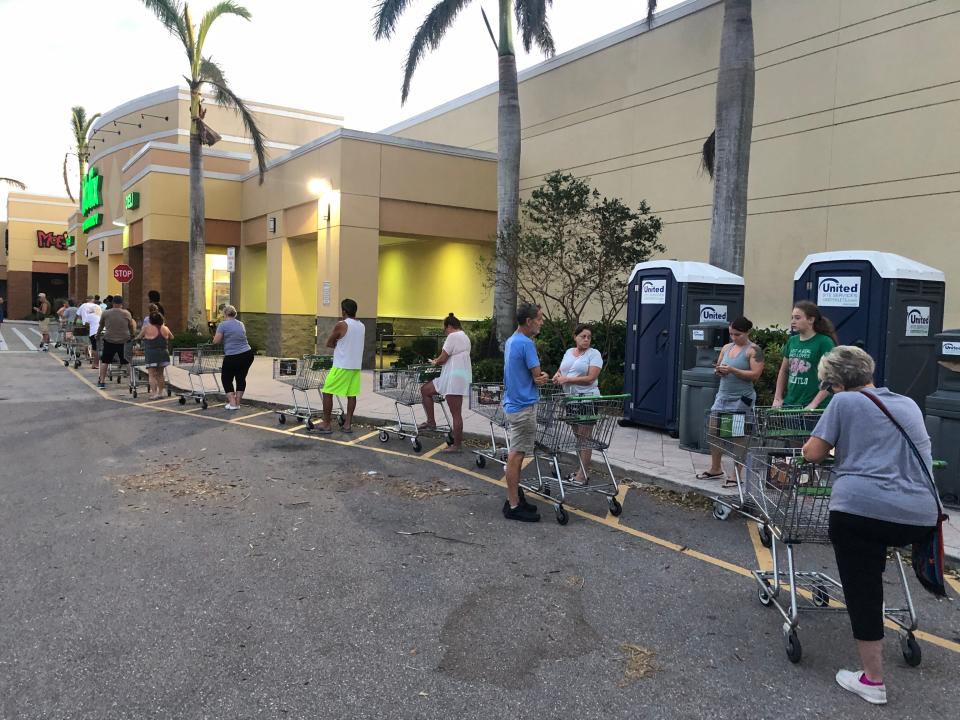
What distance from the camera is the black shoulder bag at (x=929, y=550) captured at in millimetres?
3510

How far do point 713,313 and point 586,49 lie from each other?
40.8ft

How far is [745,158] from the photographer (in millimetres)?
12086

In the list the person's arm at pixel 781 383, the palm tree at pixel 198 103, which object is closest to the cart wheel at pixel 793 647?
the person's arm at pixel 781 383

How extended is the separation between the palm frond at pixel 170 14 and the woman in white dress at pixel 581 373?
20.7 m

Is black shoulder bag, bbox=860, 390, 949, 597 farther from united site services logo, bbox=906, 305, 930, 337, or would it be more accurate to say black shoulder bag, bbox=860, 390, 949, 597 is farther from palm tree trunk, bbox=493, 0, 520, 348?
palm tree trunk, bbox=493, 0, 520, 348

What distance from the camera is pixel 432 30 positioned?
18.0 m

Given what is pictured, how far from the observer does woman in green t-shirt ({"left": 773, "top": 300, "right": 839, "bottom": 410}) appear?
6461 mm

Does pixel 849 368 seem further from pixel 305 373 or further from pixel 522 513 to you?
pixel 305 373

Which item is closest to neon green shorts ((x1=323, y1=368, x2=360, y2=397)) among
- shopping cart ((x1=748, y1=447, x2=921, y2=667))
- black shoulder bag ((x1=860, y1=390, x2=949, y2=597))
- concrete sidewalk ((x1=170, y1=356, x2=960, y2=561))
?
concrete sidewalk ((x1=170, y1=356, x2=960, y2=561))

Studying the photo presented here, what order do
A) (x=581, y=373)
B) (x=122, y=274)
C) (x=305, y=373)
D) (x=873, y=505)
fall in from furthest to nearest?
(x=122, y=274)
(x=305, y=373)
(x=581, y=373)
(x=873, y=505)

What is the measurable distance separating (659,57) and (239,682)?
1789 cm

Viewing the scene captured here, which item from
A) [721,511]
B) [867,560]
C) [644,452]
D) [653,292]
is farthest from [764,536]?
[653,292]


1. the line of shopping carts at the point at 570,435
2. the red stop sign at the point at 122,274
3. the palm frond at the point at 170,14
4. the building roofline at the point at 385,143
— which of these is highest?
the palm frond at the point at 170,14

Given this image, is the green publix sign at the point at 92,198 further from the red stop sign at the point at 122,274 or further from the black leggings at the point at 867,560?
the black leggings at the point at 867,560
